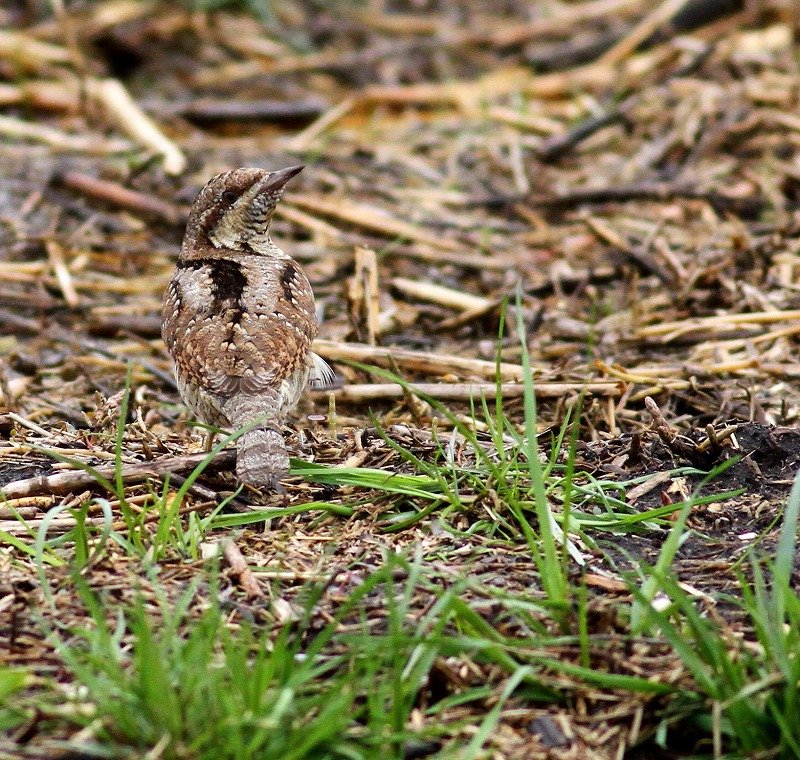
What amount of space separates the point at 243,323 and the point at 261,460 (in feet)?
2.84

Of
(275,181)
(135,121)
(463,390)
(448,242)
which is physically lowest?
(463,390)

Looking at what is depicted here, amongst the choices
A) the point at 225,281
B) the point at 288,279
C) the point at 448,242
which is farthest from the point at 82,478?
the point at 448,242

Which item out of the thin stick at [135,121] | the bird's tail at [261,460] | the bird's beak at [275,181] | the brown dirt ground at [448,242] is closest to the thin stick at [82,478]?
the brown dirt ground at [448,242]

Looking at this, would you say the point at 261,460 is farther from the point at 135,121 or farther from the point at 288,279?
the point at 135,121

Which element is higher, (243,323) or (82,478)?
(243,323)

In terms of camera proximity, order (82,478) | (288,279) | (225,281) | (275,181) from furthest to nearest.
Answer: (275,181)
(288,279)
(225,281)
(82,478)

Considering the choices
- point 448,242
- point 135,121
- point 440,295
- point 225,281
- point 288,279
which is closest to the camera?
point 225,281

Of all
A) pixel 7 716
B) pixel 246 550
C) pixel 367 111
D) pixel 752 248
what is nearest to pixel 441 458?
pixel 246 550


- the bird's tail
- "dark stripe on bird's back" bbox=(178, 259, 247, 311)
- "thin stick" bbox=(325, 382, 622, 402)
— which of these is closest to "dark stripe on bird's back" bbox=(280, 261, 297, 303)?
"dark stripe on bird's back" bbox=(178, 259, 247, 311)

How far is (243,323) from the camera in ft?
15.8

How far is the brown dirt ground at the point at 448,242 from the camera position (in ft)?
13.3

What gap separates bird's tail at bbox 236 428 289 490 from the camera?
4.13m

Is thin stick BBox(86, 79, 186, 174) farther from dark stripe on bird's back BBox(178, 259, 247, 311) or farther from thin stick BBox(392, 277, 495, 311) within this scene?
dark stripe on bird's back BBox(178, 259, 247, 311)

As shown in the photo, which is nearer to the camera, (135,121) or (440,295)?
(440,295)
